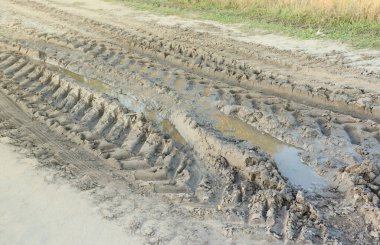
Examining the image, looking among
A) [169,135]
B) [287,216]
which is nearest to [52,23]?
[169,135]

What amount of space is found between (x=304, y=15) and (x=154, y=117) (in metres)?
5.85

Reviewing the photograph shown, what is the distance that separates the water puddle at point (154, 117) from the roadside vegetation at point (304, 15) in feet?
14.2

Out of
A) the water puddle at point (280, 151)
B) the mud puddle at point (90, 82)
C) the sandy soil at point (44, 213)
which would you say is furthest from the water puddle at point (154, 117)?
the sandy soil at point (44, 213)

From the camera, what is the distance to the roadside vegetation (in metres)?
9.19

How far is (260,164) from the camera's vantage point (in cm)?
466

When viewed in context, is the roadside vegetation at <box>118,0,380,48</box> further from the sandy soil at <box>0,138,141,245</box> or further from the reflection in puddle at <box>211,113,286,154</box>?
the sandy soil at <box>0,138,141,245</box>

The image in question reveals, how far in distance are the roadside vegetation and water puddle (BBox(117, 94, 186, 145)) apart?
170 inches

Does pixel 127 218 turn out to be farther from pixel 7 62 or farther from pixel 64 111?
pixel 7 62

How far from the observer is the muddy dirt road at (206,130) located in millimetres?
3963

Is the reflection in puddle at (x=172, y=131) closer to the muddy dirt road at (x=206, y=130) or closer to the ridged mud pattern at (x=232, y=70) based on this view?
the muddy dirt road at (x=206, y=130)

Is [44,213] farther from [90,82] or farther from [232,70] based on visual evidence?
[232,70]

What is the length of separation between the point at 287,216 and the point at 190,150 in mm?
1577

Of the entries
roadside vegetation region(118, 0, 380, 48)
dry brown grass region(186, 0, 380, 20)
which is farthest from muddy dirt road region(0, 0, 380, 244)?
dry brown grass region(186, 0, 380, 20)

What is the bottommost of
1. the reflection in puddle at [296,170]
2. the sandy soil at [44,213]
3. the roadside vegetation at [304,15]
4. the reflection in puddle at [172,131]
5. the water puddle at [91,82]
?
the sandy soil at [44,213]
